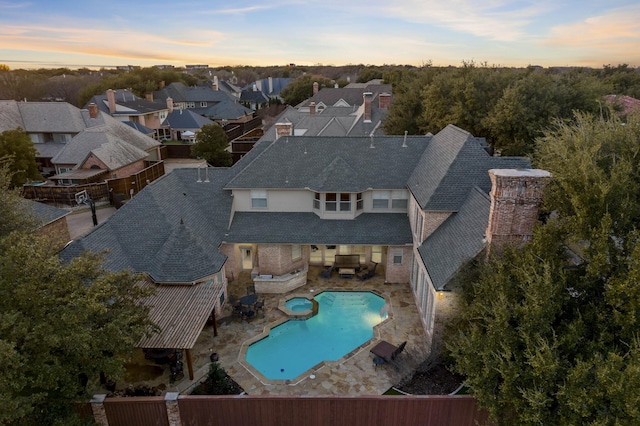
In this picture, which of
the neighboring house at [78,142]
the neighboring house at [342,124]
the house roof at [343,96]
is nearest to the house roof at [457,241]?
the neighboring house at [342,124]

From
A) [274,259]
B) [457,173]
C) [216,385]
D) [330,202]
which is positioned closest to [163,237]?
[274,259]

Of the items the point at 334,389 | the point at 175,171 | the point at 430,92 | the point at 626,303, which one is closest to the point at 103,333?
the point at 334,389

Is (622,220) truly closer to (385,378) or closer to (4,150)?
(385,378)

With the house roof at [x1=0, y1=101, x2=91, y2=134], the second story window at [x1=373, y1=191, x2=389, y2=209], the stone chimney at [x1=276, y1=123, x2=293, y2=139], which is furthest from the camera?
the house roof at [x1=0, y1=101, x2=91, y2=134]

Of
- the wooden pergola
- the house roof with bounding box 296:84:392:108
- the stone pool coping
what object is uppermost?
the house roof with bounding box 296:84:392:108

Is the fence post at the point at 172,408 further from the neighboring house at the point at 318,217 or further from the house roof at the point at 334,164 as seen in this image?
the house roof at the point at 334,164

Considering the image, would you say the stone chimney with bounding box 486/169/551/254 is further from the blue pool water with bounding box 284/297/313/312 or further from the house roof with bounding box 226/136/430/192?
the blue pool water with bounding box 284/297/313/312

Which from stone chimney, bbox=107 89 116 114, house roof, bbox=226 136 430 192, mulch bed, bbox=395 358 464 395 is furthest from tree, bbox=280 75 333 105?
mulch bed, bbox=395 358 464 395

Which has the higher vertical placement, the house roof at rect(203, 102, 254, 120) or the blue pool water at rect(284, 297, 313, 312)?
the house roof at rect(203, 102, 254, 120)
